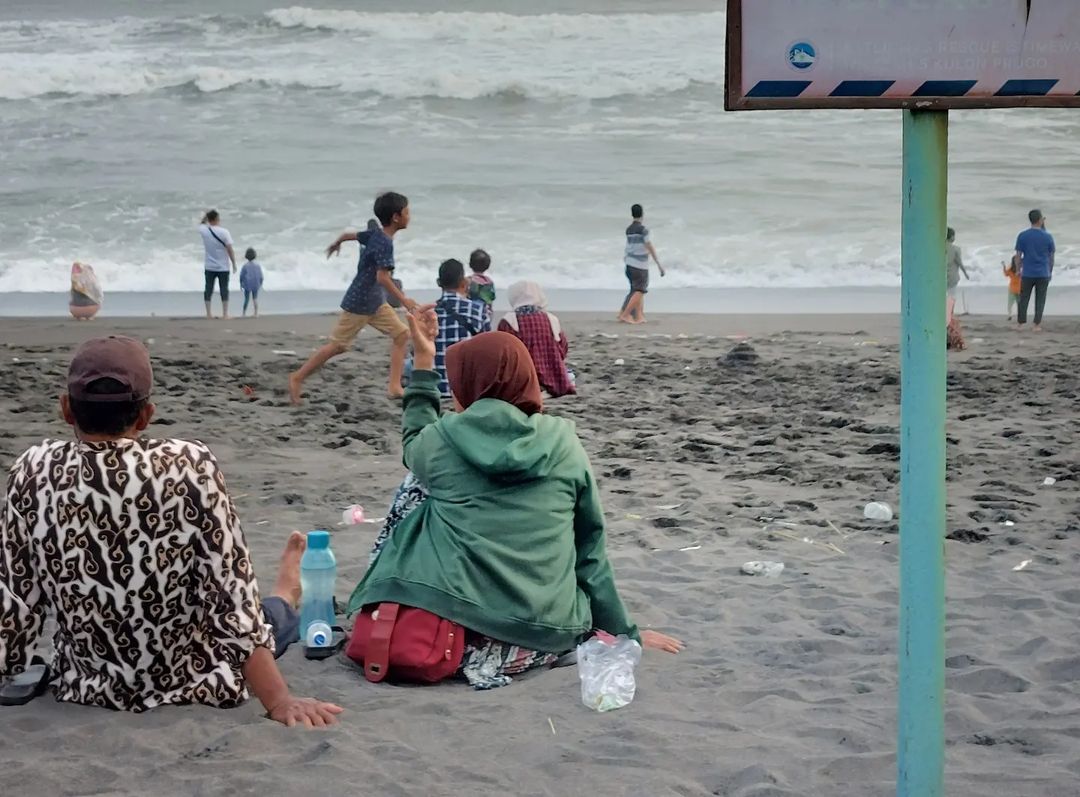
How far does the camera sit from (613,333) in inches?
543

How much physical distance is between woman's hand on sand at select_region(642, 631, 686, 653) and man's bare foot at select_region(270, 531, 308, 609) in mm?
1091

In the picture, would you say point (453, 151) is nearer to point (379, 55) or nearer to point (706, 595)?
point (379, 55)

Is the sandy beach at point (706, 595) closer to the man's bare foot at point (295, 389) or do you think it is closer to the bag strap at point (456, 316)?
the man's bare foot at point (295, 389)

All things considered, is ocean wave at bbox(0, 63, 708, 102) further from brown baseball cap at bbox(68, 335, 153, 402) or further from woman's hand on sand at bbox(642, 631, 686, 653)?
brown baseball cap at bbox(68, 335, 153, 402)

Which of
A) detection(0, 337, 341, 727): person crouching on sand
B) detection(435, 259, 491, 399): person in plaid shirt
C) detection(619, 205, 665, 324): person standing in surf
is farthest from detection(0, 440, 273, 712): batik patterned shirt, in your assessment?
detection(619, 205, 665, 324): person standing in surf

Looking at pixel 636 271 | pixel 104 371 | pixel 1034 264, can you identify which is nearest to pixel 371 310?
pixel 104 371

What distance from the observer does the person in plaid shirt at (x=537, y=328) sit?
7.54m

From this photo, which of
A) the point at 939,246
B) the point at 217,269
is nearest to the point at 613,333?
the point at 217,269

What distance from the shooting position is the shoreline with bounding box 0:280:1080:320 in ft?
56.0

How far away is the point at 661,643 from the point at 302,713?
1.21 m

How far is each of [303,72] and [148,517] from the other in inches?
1198

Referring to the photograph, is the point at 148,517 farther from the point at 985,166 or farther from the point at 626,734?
the point at 985,166

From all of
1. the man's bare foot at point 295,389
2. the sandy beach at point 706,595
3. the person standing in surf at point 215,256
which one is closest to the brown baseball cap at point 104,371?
the sandy beach at point 706,595

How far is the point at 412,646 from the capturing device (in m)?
3.74
